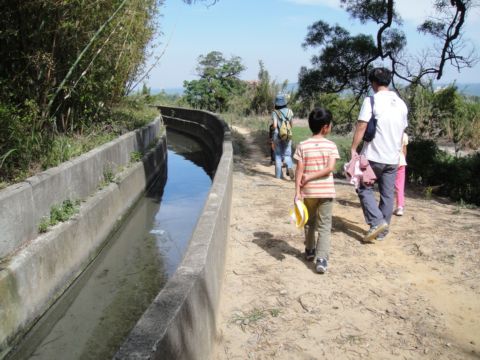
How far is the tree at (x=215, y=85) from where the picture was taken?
102ft

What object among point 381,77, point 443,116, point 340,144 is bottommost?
point 340,144

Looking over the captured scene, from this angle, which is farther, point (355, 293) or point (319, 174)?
point (319, 174)

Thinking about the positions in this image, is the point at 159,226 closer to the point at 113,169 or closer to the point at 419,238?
the point at 113,169

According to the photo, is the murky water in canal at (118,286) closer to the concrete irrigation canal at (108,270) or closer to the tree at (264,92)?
the concrete irrigation canal at (108,270)

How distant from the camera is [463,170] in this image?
341 inches

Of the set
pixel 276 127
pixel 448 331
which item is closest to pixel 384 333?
pixel 448 331

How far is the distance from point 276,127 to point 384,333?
5.89m

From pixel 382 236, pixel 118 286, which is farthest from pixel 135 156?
pixel 382 236

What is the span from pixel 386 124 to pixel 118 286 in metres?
3.92

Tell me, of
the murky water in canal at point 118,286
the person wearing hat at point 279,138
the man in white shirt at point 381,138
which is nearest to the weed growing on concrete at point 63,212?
the murky water in canal at point 118,286

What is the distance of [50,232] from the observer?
5.59 meters

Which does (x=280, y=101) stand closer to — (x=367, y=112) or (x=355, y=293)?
(x=367, y=112)

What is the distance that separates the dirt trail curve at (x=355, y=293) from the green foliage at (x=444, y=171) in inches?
83.5

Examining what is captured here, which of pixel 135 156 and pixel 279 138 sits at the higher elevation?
pixel 279 138
